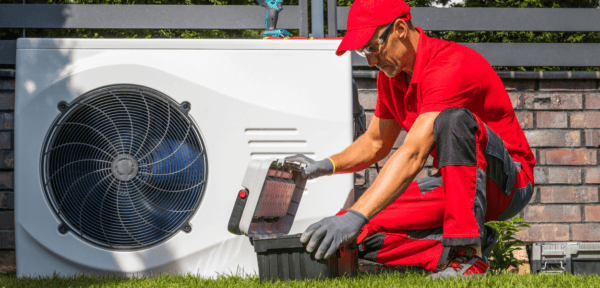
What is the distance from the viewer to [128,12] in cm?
290

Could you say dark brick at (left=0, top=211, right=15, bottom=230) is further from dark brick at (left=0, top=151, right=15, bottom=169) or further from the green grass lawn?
the green grass lawn

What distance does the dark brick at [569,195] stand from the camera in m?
2.74

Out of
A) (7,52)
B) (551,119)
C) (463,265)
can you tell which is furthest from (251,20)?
(463,265)

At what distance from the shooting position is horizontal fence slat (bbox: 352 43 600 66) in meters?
2.90

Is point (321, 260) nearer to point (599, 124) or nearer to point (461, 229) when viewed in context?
point (461, 229)

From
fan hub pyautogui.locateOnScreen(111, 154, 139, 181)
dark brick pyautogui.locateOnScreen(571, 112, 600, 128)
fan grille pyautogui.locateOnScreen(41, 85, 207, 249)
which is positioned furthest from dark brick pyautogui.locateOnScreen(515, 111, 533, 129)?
fan hub pyautogui.locateOnScreen(111, 154, 139, 181)

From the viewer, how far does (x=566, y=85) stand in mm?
2785

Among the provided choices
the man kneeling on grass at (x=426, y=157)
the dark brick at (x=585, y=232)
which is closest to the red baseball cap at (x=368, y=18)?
the man kneeling on grass at (x=426, y=157)

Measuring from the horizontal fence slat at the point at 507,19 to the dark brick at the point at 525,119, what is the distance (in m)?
0.56

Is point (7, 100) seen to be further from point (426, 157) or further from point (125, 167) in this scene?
point (426, 157)

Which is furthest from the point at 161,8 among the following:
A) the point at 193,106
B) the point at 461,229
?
the point at 461,229

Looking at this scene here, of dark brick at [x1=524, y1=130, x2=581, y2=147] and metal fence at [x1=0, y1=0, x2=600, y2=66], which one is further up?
metal fence at [x1=0, y1=0, x2=600, y2=66]

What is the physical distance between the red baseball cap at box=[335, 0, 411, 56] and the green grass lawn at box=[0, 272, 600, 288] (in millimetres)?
741

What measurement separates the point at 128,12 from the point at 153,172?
1.57 m
